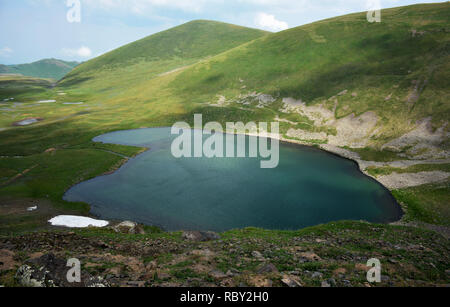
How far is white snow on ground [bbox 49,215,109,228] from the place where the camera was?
1537 inches

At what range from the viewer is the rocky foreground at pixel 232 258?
16812 mm

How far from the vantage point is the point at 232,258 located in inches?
925

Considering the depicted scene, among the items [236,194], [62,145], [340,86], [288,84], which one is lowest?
[236,194]

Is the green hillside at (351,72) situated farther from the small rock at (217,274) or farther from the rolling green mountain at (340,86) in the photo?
the small rock at (217,274)

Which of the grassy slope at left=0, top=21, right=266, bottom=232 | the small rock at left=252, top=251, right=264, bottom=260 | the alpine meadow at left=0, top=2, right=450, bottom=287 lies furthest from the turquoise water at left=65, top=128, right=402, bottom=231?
the small rock at left=252, top=251, right=264, bottom=260

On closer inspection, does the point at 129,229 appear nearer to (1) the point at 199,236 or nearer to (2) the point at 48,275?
(1) the point at 199,236

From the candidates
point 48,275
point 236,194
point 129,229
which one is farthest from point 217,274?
point 236,194

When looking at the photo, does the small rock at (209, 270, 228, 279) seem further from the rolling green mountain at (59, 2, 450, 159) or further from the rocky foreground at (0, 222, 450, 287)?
the rolling green mountain at (59, 2, 450, 159)

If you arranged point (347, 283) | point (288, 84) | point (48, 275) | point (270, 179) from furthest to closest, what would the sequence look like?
point (288, 84) < point (270, 179) < point (347, 283) < point (48, 275)

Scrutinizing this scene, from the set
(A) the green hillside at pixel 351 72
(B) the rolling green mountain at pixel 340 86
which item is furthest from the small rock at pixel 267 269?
(A) the green hillside at pixel 351 72

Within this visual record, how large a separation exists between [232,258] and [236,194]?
2749 centimetres

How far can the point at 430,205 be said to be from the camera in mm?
42625

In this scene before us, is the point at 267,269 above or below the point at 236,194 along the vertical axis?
above

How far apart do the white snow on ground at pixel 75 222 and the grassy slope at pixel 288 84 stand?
483 inches
